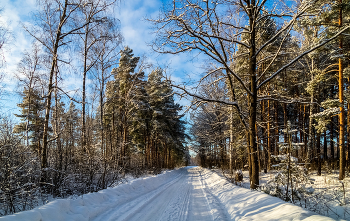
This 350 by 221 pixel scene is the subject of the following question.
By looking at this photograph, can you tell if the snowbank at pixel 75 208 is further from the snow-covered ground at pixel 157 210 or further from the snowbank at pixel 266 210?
the snowbank at pixel 266 210

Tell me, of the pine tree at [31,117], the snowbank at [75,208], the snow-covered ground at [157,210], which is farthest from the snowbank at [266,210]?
the pine tree at [31,117]

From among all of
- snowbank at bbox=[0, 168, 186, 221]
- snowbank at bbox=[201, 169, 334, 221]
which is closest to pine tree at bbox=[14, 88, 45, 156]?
snowbank at bbox=[0, 168, 186, 221]

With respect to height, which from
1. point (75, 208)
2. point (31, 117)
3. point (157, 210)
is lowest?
point (157, 210)

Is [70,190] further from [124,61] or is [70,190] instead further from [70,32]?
[124,61]

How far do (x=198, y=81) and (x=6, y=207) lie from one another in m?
6.75

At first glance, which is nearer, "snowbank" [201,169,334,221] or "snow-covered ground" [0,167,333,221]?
"snowbank" [201,169,334,221]

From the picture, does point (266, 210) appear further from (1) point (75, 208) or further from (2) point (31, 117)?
(2) point (31, 117)

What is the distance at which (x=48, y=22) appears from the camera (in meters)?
7.59

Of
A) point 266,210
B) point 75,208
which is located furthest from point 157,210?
point 266,210

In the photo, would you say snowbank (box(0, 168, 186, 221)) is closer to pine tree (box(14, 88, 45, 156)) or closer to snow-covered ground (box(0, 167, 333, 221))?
snow-covered ground (box(0, 167, 333, 221))

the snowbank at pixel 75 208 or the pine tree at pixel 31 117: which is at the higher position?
the pine tree at pixel 31 117

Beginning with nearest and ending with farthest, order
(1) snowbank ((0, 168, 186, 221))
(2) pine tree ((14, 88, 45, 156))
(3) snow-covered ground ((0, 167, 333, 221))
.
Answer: (1) snowbank ((0, 168, 186, 221)) → (3) snow-covered ground ((0, 167, 333, 221)) → (2) pine tree ((14, 88, 45, 156))

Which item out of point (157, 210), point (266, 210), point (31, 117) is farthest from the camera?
point (31, 117)

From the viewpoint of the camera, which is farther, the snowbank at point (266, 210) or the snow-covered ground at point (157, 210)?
the snow-covered ground at point (157, 210)
